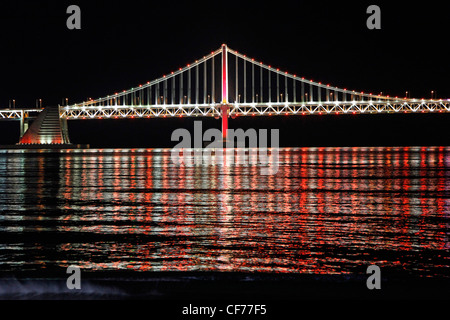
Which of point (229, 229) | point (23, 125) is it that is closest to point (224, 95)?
point (23, 125)

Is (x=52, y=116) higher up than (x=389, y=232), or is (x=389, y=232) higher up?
(x=52, y=116)

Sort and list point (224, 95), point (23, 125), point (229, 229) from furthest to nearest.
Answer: point (23, 125) → point (224, 95) → point (229, 229)

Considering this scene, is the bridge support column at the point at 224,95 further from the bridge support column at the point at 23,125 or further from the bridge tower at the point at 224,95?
the bridge support column at the point at 23,125

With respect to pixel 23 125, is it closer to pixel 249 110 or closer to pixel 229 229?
pixel 249 110

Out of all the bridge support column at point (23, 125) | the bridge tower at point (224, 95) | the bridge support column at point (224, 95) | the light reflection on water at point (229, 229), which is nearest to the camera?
the light reflection on water at point (229, 229)

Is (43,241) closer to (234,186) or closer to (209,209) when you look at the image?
(209,209)

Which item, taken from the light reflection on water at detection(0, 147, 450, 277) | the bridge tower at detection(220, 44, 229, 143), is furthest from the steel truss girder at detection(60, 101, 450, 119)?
the light reflection on water at detection(0, 147, 450, 277)

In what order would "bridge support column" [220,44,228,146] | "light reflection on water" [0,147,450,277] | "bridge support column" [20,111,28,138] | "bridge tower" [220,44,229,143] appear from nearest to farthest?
"light reflection on water" [0,147,450,277]
"bridge support column" [220,44,228,146]
"bridge tower" [220,44,229,143]
"bridge support column" [20,111,28,138]

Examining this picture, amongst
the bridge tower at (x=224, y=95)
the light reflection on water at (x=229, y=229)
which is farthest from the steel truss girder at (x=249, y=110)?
the light reflection on water at (x=229, y=229)

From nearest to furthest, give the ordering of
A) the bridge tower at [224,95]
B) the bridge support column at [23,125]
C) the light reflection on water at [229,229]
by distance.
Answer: the light reflection on water at [229,229] < the bridge tower at [224,95] < the bridge support column at [23,125]

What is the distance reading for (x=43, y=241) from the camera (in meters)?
7.07

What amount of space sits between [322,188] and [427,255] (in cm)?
901

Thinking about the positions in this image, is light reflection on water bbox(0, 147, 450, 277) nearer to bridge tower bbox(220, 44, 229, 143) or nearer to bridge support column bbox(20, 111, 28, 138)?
bridge tower bbox(220, 44, 229, 143)
